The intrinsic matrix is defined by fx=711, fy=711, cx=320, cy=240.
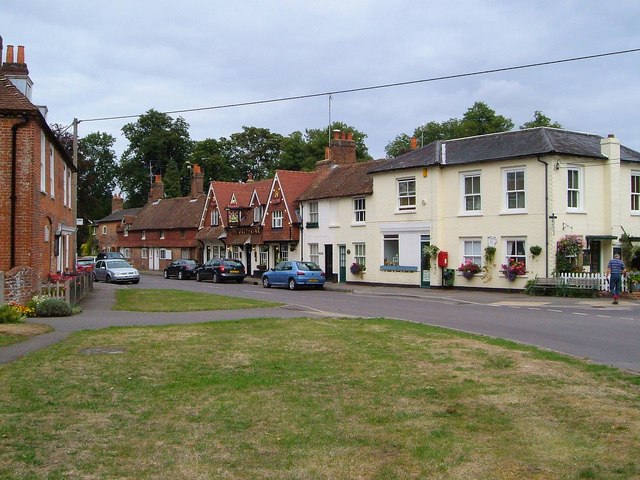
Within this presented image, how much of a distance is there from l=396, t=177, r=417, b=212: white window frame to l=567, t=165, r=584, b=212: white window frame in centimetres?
806

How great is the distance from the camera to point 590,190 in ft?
105

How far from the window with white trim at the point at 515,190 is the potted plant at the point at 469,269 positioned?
3132 millimetres

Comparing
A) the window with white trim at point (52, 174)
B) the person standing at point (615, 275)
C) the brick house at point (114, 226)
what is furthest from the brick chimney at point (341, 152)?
the brick house at point (114, 226)

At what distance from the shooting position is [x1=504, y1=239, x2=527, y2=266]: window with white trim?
32.0 meters

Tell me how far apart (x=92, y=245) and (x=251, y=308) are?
67.1m

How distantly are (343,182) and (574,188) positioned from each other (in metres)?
15.8

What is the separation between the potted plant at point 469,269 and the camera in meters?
33.7

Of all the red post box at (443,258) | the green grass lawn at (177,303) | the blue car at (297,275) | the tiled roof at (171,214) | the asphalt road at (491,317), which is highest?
the tiled roof at (171,214)

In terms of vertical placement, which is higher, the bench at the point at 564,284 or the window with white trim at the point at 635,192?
the window with white trim at the point at 635,192

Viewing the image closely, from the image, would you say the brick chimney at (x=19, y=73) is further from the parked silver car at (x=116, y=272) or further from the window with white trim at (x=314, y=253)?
the window with white trim at (x=314, y=253)

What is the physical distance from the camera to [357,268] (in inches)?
1598

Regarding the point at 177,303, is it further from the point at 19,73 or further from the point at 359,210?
the point at 359,210

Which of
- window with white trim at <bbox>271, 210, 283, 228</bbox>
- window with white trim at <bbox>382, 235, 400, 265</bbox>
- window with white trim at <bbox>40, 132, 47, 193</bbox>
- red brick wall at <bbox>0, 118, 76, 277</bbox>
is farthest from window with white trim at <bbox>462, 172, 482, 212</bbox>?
red brick wall at <bbox>0, 118, 76, 277</bbox>

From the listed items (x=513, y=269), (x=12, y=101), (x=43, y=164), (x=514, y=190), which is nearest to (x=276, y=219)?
(x=514, y=190)
